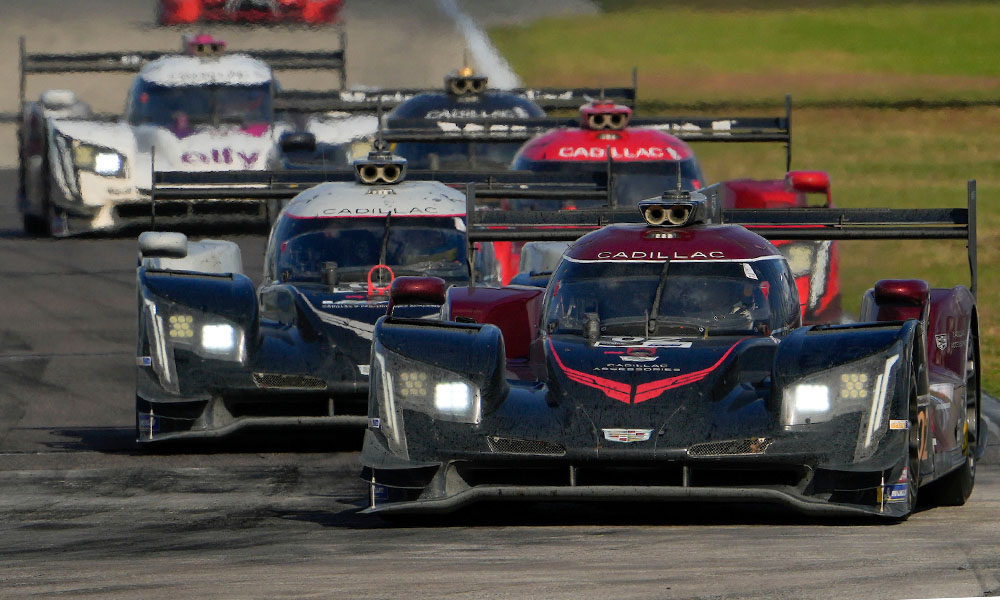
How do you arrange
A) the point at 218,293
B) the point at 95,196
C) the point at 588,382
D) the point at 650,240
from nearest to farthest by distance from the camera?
the point at 588,382, the point at 650,240, the point at 218,293, the point at 95,196

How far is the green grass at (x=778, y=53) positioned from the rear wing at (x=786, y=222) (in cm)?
2242

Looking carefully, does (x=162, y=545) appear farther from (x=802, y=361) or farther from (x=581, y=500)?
(x=802, y=361)

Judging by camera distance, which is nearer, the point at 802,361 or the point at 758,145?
the point at 802,361

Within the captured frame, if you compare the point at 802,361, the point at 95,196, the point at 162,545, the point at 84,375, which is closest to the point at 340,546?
the point at 162,545

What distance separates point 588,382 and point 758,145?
28076 millimetres

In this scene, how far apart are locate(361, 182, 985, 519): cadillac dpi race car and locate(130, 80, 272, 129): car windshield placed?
12.1m

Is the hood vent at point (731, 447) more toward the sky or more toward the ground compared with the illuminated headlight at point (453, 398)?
more toward the ground

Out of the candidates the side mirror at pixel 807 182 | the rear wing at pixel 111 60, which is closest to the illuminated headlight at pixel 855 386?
the side mirror at pixel 807 182

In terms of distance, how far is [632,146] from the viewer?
58.8ft

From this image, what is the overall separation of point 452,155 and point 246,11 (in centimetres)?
1448

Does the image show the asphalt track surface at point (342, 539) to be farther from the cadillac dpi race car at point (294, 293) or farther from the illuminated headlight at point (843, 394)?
the illuminated headlight at point (843, 394)

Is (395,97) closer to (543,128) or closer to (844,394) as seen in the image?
(543,128)

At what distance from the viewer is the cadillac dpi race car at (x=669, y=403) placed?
8.48 meters

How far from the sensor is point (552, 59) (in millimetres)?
40875
